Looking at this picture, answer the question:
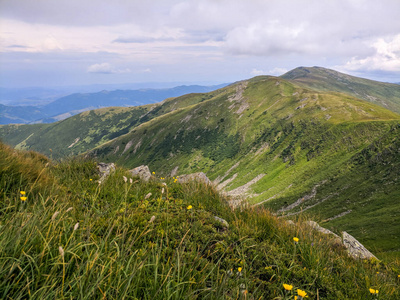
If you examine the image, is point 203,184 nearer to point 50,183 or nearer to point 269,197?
point 50,183

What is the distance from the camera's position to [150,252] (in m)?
3.49

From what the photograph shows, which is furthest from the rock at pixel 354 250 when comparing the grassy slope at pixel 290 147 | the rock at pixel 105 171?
the grassy slope at pixel 290 147

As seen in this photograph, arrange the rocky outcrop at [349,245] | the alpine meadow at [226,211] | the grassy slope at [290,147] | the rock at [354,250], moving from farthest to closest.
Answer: the grassy slope at [290,147] → the rock at [354,250] → the rocky outcrop at [349,245] → the alpine meadow at [226,211]

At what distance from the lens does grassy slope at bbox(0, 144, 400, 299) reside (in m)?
2.58

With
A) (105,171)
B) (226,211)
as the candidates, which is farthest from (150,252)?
(105,171)

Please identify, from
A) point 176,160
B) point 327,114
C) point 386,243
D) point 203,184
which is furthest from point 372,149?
point 176,160

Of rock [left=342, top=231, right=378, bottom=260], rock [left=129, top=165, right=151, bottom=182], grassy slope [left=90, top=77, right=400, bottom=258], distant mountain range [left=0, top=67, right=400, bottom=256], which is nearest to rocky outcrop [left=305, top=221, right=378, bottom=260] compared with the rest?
rock [left=342, top=231, right=378, bottom=260]

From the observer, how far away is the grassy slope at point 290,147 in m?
81.9

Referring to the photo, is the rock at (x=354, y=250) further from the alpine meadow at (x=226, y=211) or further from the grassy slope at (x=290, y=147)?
the grassy slope at (x=290, y=147)

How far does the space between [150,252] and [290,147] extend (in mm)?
137866

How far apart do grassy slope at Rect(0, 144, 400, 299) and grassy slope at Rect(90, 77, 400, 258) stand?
40169 mm

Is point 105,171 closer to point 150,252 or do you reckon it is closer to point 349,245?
point 150,252

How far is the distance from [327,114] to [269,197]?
67282 mm

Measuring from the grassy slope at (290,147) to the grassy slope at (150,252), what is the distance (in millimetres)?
40169
